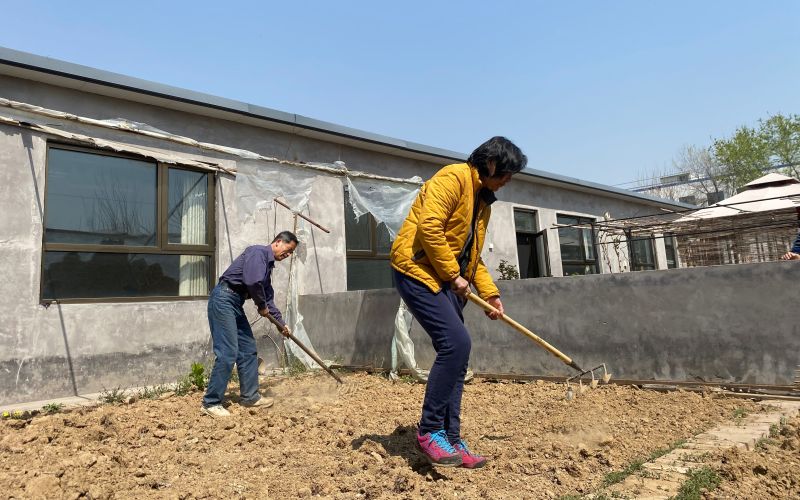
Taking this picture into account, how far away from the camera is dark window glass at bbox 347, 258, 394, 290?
26.0 ft

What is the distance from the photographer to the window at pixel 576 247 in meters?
12.0

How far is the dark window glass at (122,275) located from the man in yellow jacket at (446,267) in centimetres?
422

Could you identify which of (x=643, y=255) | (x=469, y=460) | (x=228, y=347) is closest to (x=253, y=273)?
(x=228, y=347)

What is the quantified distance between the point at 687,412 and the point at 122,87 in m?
6.29

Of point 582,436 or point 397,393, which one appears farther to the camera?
point 397,393

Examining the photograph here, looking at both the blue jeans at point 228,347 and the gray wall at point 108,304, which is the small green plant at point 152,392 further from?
the blue jeans at point 228,347

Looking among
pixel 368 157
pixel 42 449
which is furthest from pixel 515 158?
pixel 368 157

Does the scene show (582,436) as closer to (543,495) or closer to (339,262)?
(543,495)

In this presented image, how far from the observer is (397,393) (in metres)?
4.92

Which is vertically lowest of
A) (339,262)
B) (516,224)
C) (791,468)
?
(791,468)

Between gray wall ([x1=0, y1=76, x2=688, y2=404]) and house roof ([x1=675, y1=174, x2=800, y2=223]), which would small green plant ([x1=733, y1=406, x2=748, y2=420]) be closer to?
gray wall ([x1=0, y1=76, x2=688, y2=404])

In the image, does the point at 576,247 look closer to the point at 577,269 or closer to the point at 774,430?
the point at 577,269

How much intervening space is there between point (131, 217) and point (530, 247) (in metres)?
8.42

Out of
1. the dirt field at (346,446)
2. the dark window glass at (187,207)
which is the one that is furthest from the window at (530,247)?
the dark window glass at (187,207)
